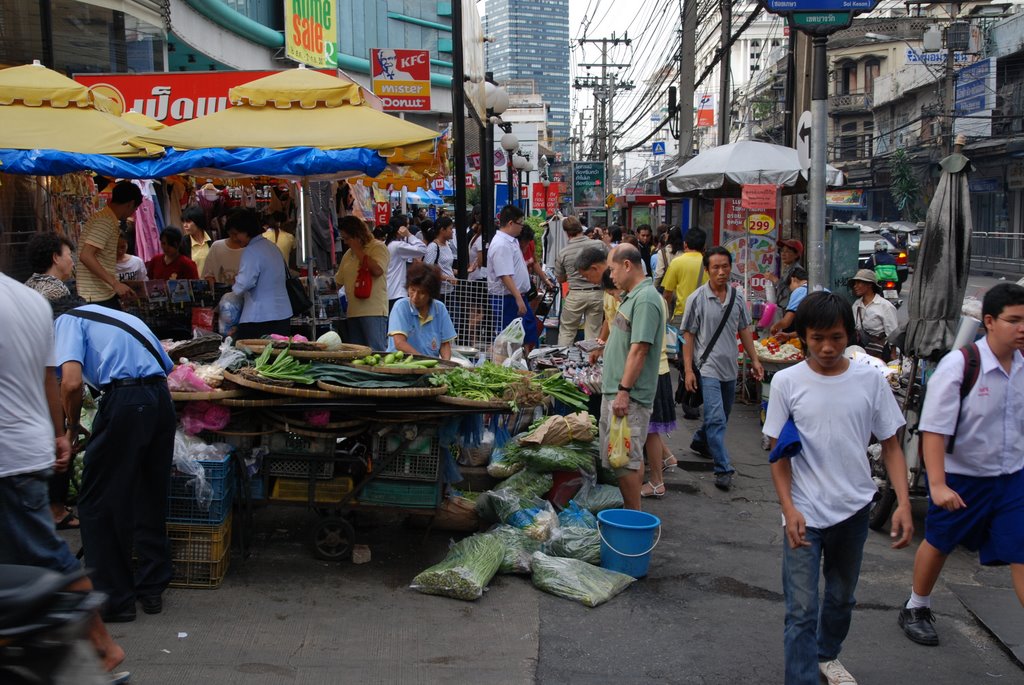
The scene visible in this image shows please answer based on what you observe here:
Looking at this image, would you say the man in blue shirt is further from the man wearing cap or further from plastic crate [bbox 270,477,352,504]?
the man wearing cap

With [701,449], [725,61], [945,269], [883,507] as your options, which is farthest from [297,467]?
[725,61]

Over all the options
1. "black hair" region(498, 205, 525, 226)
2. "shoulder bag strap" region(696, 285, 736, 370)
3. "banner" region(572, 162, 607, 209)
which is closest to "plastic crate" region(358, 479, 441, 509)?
"shoulder bag strap" region(696, 285, 736, 370)

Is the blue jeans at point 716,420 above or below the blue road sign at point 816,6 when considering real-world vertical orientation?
below

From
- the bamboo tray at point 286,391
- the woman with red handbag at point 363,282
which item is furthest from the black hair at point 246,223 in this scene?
the bamboo tray at point 286,391

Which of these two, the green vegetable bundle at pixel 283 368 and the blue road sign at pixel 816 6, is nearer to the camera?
the green vegetable bundle at pixel 283 368

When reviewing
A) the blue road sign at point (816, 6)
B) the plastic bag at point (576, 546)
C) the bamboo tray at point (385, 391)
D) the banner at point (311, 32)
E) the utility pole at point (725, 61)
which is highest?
the banner at point (311, 32)

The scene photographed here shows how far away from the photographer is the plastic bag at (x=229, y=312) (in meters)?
8.20

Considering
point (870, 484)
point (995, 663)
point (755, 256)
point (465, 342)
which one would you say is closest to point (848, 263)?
point (755, 256)

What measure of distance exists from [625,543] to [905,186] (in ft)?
150

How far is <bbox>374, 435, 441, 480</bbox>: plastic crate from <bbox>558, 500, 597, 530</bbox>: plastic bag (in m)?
1.13

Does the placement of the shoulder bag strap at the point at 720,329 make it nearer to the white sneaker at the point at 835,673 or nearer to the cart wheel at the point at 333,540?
the cart wheel at the point at 333,540

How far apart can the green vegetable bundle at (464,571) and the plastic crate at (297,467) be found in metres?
0.86

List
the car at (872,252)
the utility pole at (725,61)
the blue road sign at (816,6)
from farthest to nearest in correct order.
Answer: the car at (872,252)
the utility pole at (725,61)
the blue road sign at (816,6)

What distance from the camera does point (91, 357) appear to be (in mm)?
4770
